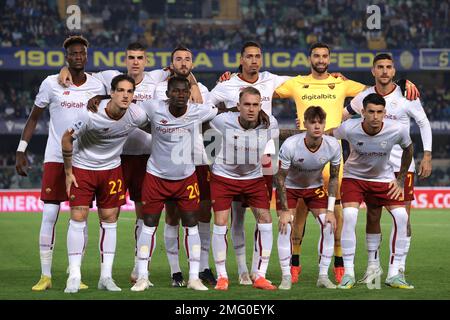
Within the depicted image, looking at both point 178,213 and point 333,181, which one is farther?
point 178,213

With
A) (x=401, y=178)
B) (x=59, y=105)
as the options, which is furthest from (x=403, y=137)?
(x=59, y=105)

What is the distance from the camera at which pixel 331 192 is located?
946 cm

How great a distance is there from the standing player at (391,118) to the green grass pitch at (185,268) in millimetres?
514

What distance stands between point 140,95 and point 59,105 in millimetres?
894

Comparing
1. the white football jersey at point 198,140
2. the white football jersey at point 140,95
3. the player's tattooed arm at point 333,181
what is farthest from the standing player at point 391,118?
the white football jersey at point 140,95

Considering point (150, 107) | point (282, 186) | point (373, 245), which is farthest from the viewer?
point (373, 245)

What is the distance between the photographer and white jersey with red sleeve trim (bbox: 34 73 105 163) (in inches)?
373

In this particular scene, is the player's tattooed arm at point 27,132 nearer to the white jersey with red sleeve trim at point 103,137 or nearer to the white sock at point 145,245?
the white jersey with red sleeve trim at point 103,137

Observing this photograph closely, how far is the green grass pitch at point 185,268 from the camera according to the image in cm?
878

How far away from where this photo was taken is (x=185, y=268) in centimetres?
1159

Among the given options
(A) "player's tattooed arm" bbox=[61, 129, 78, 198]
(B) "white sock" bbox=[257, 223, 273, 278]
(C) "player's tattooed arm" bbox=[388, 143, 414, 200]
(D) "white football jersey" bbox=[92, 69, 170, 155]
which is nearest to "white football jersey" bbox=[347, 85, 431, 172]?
(C) "player's tattooed arm" bbox=[388, 143, 414, 200]

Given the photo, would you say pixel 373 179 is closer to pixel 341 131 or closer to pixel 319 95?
pixel 341 131
